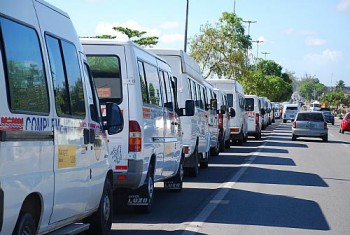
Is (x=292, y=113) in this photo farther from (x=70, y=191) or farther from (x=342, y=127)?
(x=70, y=191)

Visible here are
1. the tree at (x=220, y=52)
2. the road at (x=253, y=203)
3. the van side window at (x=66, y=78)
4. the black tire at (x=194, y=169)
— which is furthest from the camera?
the tree at (x=220, y=52)

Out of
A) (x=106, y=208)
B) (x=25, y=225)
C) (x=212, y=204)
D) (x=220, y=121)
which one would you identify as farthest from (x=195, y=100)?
(x=25, y=225)

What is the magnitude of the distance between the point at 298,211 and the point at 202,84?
28.8 ft

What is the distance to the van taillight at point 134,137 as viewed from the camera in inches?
400

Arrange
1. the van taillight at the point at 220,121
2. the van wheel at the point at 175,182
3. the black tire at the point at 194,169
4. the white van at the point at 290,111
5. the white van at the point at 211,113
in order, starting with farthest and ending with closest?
the white van at the point at 290,111
the van taillight at the point at 220,121
the white van at the point at 211,113
the black tire at the point at 194,169
the van wheel at the point at 175,182

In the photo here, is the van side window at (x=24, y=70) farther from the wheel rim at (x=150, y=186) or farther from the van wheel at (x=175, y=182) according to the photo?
the van wheel at (x=175, y=182)

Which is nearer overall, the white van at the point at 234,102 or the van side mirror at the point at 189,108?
the van side mirror at the point at 189,108

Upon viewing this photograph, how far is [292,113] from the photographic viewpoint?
79.3m

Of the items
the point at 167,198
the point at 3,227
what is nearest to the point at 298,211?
the point at 167,198

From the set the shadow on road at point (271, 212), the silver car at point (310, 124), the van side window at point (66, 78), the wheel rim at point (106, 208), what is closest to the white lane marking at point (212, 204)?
the shadow on road at point (271, 212)

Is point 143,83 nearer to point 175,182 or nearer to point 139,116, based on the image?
point 139,116

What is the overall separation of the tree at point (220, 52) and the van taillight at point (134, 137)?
1787 inches

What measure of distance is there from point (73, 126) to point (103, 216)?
1849mm

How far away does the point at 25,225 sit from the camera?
19.3ft
